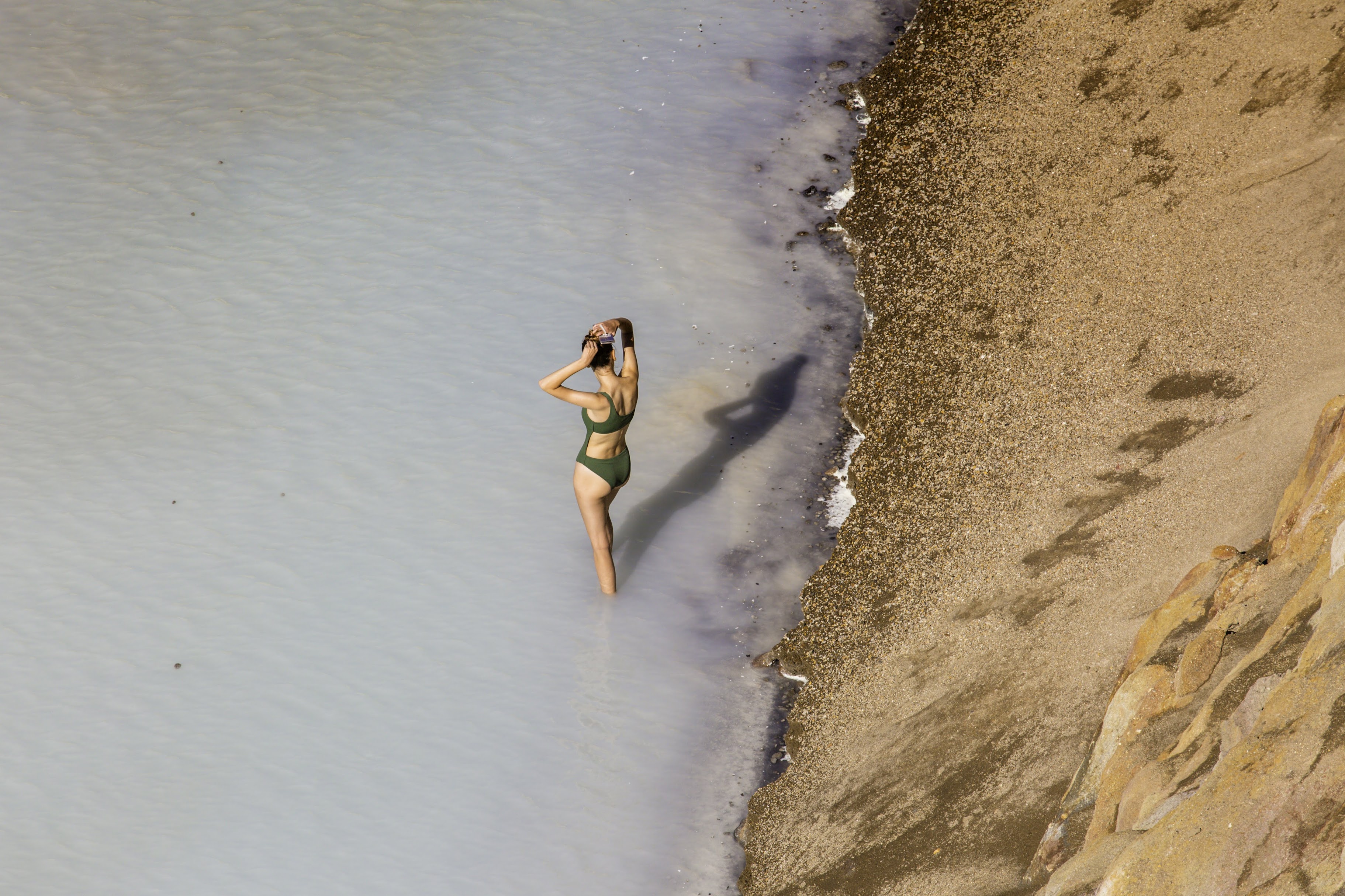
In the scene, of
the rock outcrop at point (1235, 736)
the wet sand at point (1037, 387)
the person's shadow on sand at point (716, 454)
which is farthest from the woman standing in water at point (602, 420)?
the rock outcrop at point (1235, 736)

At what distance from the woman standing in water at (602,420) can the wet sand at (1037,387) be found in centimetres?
146

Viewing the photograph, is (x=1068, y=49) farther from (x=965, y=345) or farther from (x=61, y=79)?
(x=61, y=79)

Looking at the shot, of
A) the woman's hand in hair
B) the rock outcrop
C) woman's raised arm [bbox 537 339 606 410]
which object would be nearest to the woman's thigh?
woman's raised arm [bbox 537 339 606 410]

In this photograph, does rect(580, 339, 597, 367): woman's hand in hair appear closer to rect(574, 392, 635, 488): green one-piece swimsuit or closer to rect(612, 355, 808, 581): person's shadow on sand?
rect(574, 392, 635, 488): green one-piece swimsuit

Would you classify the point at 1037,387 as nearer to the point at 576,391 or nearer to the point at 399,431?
the point at 576,391

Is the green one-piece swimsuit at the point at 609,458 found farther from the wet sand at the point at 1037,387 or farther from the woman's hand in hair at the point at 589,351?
the wet sand at the point at 1037,387

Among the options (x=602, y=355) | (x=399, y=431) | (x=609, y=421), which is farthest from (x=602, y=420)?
(x=399, y=431)

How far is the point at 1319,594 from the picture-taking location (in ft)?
13.5

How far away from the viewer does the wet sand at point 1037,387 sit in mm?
5523

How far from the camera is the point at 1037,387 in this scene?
7246 millimetres

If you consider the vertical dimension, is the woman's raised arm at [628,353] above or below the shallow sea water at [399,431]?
above

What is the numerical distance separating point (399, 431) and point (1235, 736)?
18.7 feet

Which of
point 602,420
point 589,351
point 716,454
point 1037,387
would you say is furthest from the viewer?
point 716,454

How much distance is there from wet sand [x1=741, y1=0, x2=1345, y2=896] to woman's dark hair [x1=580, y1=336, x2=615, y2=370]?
211cm
